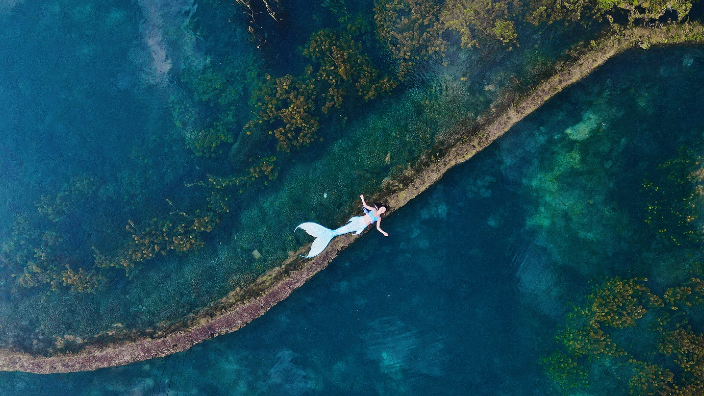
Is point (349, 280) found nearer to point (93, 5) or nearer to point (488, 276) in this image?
point (488, 276)

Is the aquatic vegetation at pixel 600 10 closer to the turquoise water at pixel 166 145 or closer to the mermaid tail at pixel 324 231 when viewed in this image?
the turquoise water at pixel 166 145

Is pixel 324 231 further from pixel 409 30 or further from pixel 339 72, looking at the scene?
pixel 409 30

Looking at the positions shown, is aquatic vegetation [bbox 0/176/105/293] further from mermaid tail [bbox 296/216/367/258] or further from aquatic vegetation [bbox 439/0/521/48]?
aquatic vegetation [bbox 439/0/521/48]

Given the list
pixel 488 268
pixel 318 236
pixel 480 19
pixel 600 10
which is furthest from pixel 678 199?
pixel 318 236

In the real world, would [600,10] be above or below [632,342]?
above

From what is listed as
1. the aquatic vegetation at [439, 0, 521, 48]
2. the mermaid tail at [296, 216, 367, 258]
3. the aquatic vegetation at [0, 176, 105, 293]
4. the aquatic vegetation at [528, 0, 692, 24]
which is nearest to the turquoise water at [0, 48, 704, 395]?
the mermaid tail at [296, 216, 367, 258]
